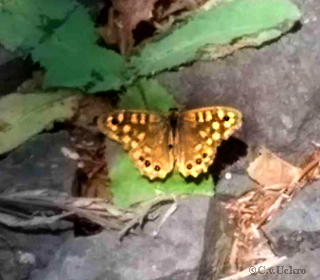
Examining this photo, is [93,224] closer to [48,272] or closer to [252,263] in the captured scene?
[48,272]

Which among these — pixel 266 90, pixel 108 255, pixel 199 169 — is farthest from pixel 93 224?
pixel 266 90

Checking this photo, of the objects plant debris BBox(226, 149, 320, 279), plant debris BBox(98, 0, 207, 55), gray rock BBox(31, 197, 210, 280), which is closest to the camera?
gray rock BBox(31, 197, 210, 280)

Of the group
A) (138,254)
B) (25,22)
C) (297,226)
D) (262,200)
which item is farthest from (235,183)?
(25,22)

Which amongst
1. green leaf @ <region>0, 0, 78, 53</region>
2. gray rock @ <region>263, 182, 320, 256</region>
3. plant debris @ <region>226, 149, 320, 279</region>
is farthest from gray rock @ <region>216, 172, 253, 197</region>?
green leaf @ <region>0, 0, 78, 53</region>

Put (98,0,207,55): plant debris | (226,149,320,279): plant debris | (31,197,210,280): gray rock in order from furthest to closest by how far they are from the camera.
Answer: (98,0,207,55): plant debris
(226,149,320,279): plant debris
(31,197,210,280): gray rock

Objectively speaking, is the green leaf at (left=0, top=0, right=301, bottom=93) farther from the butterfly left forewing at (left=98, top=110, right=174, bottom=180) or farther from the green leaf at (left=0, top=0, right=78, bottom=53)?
the butterfly left forewing at (left=98, top=110, right=174, bottom=180)
